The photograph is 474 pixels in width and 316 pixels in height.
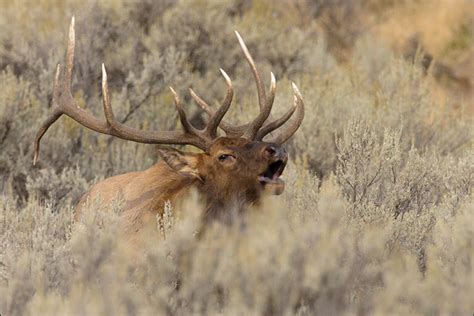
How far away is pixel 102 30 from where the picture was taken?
31.9 ft

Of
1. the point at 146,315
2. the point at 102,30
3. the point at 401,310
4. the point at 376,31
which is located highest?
the point at 376,31

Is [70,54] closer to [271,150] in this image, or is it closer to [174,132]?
[174,132]

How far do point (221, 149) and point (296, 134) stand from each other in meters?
2.61

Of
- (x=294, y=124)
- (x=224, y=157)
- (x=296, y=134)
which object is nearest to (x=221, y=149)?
(x=224, y=157)

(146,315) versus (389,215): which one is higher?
(389,215)

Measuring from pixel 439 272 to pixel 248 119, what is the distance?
437 centimetres

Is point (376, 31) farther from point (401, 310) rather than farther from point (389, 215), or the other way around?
point (401, 310)

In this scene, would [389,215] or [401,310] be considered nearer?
[401,310]

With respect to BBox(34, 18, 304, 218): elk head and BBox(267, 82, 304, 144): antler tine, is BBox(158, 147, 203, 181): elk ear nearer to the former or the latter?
BBox(34, 18, 304, 218): elk head

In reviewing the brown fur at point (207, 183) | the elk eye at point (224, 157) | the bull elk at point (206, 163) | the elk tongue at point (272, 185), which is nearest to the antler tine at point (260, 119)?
the bull elk at point (206, 163)

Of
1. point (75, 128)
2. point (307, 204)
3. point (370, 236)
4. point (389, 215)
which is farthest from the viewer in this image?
point (75, 128)

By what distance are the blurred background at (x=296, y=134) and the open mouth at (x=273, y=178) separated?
22 centimetres

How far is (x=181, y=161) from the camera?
217 inches

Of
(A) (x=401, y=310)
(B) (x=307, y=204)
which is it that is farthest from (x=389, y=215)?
(A) (x=401, y=310)
